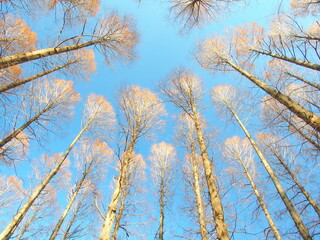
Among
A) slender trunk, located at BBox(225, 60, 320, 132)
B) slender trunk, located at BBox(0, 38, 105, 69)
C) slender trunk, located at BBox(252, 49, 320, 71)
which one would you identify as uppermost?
slender trunk, located at BBox(252, 49, 320, 71)

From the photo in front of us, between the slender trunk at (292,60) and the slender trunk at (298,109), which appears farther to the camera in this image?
the slender trunk at (292,60)

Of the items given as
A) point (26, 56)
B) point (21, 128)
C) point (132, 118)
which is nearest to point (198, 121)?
point (132, 118)

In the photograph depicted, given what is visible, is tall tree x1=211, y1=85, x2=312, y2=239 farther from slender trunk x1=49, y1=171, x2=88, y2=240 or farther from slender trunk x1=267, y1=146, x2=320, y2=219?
slender trunk x1=49, y1=171, x2=88, y2=240

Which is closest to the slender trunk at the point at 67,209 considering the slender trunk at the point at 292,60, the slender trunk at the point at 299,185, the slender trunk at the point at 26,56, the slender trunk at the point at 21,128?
the slender trunk at the point at 21,128

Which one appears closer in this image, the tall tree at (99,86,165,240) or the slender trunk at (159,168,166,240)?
the tall tree at (99,86,165,240)

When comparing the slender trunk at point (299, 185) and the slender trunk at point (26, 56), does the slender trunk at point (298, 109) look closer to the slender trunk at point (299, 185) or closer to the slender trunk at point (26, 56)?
the slender trunk at point (26, 56)

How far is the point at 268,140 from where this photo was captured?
384 inches

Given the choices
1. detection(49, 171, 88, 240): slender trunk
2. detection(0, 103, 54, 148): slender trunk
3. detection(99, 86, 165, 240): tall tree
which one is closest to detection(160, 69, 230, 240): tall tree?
detection(99, 86, 165, 240): tall tree

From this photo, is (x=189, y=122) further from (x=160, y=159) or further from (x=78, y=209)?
(x=78, y=209)

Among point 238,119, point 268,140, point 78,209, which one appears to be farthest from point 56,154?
point 268,140

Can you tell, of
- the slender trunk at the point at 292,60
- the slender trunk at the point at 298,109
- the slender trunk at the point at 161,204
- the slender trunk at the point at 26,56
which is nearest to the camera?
the slender trunk at the point at 298,109

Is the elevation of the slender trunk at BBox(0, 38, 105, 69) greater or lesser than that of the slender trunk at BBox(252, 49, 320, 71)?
lesser

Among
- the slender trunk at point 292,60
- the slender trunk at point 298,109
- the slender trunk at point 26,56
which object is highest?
the slender trunk at point 292,60

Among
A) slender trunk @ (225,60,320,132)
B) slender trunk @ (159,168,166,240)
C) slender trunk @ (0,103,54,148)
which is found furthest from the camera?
slender trunk @ (159,168,166,240)
